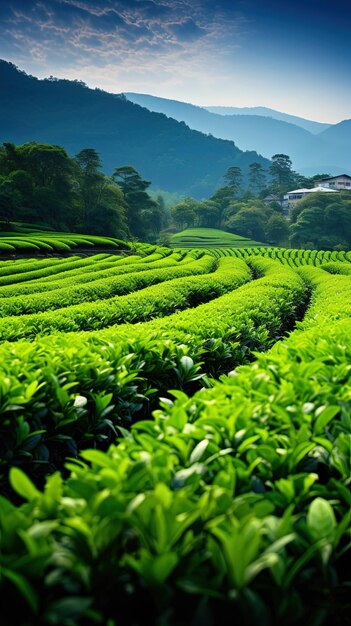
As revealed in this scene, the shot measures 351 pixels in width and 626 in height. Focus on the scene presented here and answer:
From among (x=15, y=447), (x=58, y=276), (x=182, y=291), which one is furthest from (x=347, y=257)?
(x=15, y=447)

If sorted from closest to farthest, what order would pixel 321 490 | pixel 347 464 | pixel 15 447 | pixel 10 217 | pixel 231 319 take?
1. pixel 321 490
2. pixel 347 464
3. pixel 15 447
4. pixel 231 319
5. pixel 10 217

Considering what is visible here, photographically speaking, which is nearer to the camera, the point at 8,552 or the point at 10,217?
the point at 8,552

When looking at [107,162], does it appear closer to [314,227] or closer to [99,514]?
[314,227]

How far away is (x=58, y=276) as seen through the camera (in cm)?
2220

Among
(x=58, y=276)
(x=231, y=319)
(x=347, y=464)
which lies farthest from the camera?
(x=58, y=276)

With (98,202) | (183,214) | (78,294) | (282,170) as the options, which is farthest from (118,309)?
(282,170)

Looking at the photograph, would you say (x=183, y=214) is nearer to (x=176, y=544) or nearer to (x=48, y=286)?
(x=48, y=286)

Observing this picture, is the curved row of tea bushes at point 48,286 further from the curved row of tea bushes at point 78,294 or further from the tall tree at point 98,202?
the tall tree at point 98,202

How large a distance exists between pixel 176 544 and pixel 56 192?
5449 cm

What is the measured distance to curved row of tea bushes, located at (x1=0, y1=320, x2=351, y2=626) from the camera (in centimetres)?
113

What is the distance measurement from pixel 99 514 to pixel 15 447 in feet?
5.61

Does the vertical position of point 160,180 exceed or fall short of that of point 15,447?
it exceeds it

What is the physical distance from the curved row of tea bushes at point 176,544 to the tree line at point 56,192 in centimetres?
4645

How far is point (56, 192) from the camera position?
170 ft
